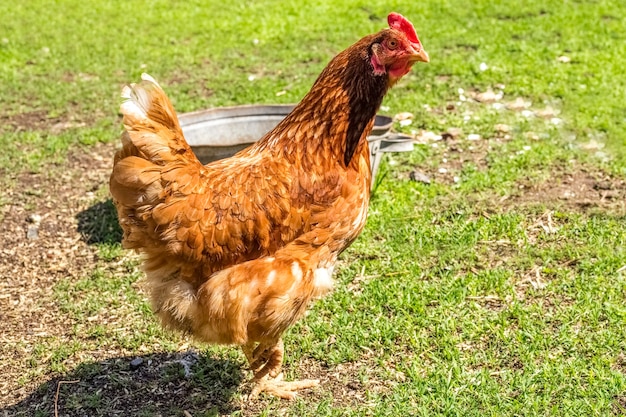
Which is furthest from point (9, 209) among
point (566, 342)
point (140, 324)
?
point (566, 342)

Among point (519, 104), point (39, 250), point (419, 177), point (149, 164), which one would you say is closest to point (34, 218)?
point (39, 250)

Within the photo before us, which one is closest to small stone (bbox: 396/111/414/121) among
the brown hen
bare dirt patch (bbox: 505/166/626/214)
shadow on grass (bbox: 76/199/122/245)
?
bare dirt patch (bbox: 505/166/626/214)

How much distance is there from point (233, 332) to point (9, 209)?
303 centimetres

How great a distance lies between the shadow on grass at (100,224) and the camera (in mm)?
5082

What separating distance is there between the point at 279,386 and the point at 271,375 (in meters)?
0.08

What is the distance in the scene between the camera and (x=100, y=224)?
523 cm

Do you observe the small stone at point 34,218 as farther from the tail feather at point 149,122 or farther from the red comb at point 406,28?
the red comb at point 406,28

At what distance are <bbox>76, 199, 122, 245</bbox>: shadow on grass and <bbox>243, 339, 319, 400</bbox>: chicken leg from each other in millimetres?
1807

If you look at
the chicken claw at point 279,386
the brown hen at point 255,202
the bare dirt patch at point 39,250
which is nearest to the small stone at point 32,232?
the bare dirt patch at point 39,250

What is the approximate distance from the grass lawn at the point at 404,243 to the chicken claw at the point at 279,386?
0.16 ft

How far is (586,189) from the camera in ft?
17.7

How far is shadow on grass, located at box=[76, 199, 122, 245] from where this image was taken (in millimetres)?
5082

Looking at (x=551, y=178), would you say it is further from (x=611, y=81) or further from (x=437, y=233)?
(x=611, y=81)

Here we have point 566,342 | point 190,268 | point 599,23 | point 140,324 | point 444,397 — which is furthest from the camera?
point 599,23
